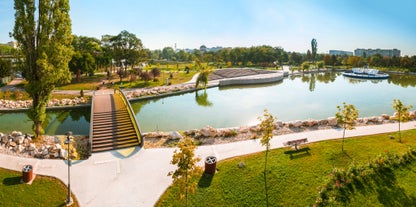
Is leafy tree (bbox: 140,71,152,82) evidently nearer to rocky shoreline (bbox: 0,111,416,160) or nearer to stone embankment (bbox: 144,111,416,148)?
rocky shoreline (bbox: 0,111,416,160)

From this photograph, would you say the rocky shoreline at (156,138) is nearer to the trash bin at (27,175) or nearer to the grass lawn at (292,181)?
the trash bin at (27,175)

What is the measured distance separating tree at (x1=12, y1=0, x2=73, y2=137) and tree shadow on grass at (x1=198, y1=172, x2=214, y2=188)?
36.0ft

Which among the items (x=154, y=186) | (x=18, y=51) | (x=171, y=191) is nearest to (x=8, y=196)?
(x=154, y=186)

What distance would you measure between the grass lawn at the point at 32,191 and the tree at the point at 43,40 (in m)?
5.82

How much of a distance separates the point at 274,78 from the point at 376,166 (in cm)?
4219

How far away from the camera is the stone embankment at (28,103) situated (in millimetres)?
24922

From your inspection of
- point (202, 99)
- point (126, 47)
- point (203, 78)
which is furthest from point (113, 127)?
point (126, 47)

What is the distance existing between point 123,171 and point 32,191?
3.68 m

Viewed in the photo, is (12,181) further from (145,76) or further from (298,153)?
(145,76)

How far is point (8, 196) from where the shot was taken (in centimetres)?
1014

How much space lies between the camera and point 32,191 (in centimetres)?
1051

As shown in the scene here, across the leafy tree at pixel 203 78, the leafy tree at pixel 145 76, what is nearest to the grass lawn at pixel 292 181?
the leafy tree at pixel 203 78

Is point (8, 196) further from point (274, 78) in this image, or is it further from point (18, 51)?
point (274, 78)

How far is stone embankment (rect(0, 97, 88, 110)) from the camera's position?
81.8 feet
